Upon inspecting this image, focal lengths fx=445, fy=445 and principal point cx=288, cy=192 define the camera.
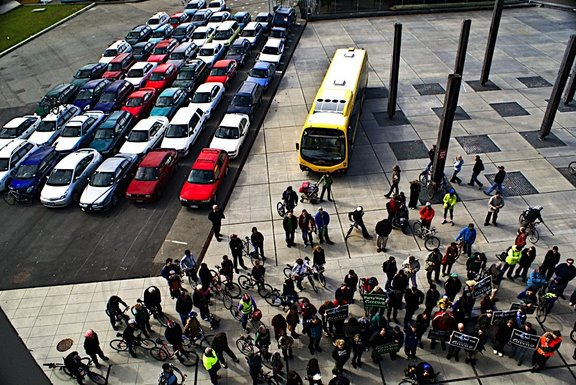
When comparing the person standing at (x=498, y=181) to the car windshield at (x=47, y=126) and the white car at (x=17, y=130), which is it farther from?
the white car at (x=17, y=130)

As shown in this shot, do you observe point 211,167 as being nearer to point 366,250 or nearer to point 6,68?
point 366,250

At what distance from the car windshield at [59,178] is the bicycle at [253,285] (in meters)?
9.78

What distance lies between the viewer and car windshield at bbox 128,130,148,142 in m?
21.5

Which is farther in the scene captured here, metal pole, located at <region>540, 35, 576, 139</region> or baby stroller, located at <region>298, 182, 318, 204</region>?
metal pole, located at <region>540, 35, 576, 139</region>

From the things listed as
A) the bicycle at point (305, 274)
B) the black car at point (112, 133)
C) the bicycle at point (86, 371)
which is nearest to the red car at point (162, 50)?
the black car at point (112, 133)

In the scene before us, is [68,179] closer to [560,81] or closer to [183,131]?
[183,131]

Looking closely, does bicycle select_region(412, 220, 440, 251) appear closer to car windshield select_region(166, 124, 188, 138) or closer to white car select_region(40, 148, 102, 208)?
car windshield select_region(166, 124, 188, 138)

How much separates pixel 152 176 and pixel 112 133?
16.2 feet

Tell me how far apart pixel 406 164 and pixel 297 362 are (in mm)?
10856

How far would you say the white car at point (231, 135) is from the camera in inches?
819

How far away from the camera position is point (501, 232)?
50.8 feet

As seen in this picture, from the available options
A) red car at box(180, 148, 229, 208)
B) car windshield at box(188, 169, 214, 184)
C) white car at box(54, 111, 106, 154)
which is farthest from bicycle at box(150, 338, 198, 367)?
white car at box(54, 111, 106, 154)

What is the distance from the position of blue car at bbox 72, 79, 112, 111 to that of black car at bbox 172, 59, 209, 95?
440cm

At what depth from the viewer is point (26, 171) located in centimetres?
1977
